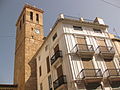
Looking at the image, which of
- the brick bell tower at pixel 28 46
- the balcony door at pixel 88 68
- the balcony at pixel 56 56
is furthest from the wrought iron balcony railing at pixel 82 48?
the brick bell tower at pixel 28 46

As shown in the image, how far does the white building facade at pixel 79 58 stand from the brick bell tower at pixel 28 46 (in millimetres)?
2659

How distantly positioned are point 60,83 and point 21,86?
9667mm

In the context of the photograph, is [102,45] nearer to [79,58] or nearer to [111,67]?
[111,67]

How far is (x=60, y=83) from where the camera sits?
47.6ft

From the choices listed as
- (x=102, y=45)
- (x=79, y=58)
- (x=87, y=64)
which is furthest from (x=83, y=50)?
(x=102, y=45)

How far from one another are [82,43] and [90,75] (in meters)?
3.72

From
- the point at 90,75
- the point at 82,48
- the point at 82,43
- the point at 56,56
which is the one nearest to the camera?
the point at 90,75

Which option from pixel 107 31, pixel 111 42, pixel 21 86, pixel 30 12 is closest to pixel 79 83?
pixel 111 42

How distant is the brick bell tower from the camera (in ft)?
71.6

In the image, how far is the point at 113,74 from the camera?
15320 millimetres

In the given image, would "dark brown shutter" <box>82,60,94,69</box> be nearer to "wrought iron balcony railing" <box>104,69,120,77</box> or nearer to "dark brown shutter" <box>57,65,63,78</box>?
"wrought iron balcony railing" <box>104,69,120,77</box>

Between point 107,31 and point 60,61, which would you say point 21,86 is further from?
point 107,31

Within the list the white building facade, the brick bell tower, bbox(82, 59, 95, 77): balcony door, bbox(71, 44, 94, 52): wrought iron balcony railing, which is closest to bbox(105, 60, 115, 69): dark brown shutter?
the white building facade

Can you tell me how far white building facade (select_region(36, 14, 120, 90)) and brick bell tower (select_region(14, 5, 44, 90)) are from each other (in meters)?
2.66
